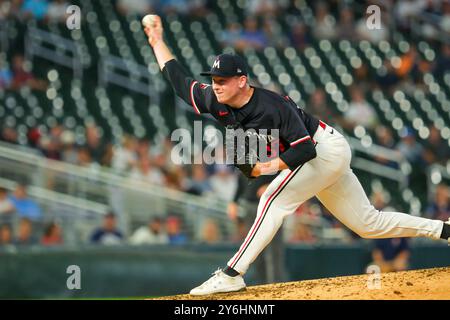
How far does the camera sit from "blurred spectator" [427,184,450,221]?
425 inches

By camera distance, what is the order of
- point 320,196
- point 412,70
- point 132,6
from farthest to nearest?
1. point 132,6
2. point 412,70
3. point 320,196

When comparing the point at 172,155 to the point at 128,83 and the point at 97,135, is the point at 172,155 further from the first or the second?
the point at 128,83

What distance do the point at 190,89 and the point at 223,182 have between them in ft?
19.7

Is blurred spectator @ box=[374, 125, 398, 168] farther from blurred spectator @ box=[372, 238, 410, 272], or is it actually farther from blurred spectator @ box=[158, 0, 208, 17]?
blurred spectator @ box=[158, 0, 208, 17]

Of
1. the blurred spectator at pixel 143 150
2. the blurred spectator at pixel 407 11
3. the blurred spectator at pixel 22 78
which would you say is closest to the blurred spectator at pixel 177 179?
the blurred spectator at pixel 143 150

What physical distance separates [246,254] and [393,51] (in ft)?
33.7

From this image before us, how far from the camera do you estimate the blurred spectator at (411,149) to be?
1244 centimetres

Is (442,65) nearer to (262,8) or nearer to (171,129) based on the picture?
(262,8)

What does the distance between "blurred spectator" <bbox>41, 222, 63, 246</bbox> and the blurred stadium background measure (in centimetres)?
1

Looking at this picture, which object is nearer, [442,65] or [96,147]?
[96,147]

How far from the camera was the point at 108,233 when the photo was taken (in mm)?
10406

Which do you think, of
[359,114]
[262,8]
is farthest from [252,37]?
[359,114]

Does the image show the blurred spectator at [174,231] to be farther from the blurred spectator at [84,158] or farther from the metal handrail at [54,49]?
the metal handrail at [54,49]

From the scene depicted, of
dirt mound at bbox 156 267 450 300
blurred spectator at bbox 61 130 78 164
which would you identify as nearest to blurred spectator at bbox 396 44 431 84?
blurred spectator at bbox 61 130 78 164
